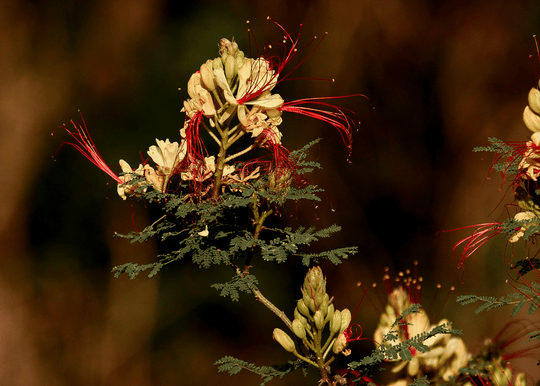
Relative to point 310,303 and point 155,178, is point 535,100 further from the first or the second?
point 155,178

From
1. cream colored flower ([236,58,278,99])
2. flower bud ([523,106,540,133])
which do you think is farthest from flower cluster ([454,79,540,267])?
cream colored flower ([236,58,278,99])

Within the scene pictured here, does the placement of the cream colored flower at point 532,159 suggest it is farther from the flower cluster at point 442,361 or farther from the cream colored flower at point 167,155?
the cream colored flower at point 167,155

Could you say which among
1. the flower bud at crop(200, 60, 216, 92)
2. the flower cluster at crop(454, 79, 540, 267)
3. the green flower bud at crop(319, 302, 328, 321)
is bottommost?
the green flower bud at crop(319, 302, 328, 321)

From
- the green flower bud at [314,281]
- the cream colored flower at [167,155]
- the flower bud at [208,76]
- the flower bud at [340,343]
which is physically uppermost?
the flower bud at [208,76]

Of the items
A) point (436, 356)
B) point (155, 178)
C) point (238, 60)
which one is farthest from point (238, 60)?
point (436, 356)

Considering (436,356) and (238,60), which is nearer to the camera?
(238,60)

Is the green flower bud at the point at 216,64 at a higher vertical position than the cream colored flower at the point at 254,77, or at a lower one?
higher

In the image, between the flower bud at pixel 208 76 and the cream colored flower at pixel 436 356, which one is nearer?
the flower bud at pixel 208 76

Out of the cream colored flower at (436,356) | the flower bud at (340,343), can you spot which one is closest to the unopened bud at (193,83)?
the flower bud at (340,343)

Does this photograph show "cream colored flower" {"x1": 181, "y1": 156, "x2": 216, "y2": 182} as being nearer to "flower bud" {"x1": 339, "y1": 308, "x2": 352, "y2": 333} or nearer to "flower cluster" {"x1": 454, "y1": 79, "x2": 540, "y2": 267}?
"flower bud" {"x1": 339, "y1": 308, "x2": 352, "y2": 333}
